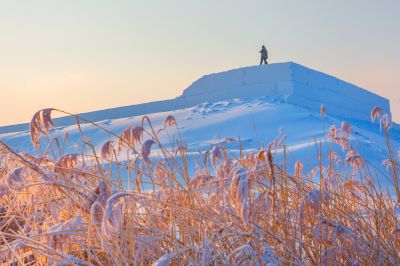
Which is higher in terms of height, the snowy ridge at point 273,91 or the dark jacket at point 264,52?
the dark jacket at point 264,52

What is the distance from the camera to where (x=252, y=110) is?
19156mm

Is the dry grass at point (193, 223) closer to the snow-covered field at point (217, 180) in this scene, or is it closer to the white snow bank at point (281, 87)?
the snow-covered field at point (217, 180)

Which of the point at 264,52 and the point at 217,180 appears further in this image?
the point at 264,52

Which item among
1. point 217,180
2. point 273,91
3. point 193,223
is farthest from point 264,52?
point 217,180

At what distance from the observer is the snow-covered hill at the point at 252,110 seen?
17484 millimetres

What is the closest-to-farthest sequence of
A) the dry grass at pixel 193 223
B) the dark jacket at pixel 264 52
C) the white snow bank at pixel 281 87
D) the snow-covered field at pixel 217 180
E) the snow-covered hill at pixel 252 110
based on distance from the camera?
the dry grass at pixel 193 223 < the snow-covered field at pixel 217 180 < the snow-covered hill at pixel 252 110 < the dark jacket at pixel 264 52 < the white snow bank at pixel 281 87

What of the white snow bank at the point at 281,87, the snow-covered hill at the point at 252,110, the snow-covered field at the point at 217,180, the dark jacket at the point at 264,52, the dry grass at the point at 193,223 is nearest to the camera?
the dry grass at the point at 193,223

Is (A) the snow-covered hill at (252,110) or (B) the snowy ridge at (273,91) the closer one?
(A) the snow-covered hill at (252,110)

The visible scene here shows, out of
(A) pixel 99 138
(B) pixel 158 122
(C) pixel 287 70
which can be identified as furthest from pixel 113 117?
(C) pixel 287 70

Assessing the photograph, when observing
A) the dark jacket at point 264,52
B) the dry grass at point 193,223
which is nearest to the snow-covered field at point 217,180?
the dry grass at point 193,223

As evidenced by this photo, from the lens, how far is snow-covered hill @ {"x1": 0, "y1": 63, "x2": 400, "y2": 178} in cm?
1748

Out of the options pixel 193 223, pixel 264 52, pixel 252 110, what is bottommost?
pixel 252 110

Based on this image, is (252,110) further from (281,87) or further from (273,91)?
(273,91)

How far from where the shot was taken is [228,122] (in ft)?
60.6
